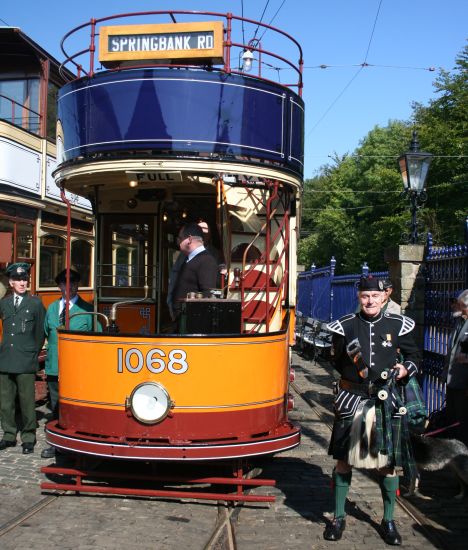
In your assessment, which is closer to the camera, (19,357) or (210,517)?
(210,517)

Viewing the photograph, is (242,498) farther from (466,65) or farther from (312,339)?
(466,65)

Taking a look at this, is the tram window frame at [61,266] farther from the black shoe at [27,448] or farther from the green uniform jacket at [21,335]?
the black shoe at [27,448]

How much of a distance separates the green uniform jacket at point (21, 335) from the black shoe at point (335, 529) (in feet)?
11.9

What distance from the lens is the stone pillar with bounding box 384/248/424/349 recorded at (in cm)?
791

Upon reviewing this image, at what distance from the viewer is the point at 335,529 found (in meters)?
4.37

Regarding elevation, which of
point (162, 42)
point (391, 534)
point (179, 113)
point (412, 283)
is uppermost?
point (162, 42)

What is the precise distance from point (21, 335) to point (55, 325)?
39cm

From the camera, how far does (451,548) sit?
13.9 feet

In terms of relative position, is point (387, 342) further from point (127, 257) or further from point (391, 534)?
point (127, 257)

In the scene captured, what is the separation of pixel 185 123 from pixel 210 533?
3247 millimetres

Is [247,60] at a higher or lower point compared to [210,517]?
higher

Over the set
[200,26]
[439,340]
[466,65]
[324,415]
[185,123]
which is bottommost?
[324,415]

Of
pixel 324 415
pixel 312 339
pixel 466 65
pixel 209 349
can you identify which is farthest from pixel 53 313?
pixel 466 65

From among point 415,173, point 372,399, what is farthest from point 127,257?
point 415,173
